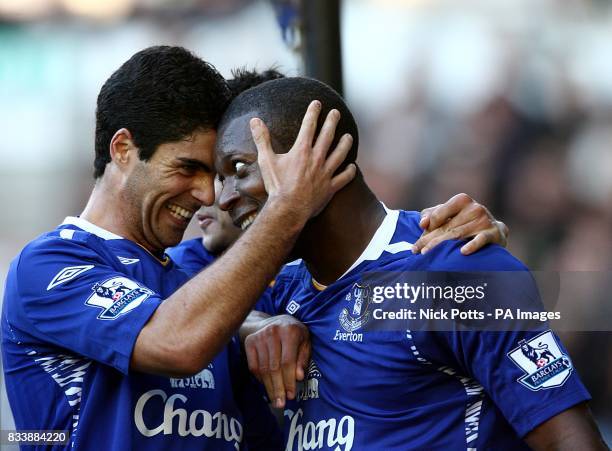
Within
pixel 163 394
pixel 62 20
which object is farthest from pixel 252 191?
pixel 62 20

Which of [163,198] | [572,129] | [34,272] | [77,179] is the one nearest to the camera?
[34,272]

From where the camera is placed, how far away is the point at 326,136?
2598 millimetres

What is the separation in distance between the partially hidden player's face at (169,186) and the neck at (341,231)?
38 cm

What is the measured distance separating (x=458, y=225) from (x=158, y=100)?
3.15 ft

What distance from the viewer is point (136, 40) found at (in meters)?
6.61

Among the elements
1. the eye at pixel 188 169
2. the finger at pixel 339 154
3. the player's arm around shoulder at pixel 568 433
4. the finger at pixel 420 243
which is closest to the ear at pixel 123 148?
the eye at pixel 188 169

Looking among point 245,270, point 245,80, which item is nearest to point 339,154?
point 245,270

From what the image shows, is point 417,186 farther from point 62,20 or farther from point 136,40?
point 62,20

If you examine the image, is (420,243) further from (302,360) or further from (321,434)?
(321,434)

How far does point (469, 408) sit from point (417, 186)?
3063mm

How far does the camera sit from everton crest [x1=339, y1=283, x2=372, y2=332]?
2.58 meters

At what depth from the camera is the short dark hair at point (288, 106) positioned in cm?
268

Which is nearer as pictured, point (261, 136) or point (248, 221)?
point (261, 136)

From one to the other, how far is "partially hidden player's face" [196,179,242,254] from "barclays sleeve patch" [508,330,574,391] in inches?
55.0
